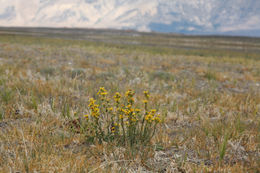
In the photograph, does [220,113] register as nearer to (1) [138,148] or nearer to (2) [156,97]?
(2) [156,97]

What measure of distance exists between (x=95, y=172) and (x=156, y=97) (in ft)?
13.3

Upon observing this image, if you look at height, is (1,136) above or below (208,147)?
above

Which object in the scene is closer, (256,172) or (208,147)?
(256,172)

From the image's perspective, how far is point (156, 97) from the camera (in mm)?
6398

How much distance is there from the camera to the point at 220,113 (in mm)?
5254

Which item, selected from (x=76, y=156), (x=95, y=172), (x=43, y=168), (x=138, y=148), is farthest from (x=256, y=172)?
(x=43, y=168)

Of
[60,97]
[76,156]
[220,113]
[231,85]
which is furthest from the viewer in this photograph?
[231,85]

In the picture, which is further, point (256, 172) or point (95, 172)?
point (256, 172)

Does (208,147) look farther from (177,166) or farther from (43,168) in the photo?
(43,168)

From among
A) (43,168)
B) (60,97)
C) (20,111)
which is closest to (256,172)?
(43,168)

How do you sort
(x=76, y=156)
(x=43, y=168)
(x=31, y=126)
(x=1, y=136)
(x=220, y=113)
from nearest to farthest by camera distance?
(x=43, y=168) < (x=76, y=156) < (x=1, y=136) < (x=31, y=126) < (x=220, y=113)

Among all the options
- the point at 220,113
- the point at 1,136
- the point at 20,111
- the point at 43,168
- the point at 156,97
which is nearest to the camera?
the point at 43,168

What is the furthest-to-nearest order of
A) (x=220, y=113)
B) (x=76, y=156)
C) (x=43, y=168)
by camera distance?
(x=220, y=113) → (x=76, y=156) → (x=43, y=168)

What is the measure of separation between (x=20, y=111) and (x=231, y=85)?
819cm
